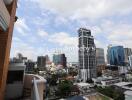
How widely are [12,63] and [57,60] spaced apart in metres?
83.1

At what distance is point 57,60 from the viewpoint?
286 ft

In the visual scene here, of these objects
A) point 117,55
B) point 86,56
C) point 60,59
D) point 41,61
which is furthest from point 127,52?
point 86,56

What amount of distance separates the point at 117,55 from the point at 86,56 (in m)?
29.7

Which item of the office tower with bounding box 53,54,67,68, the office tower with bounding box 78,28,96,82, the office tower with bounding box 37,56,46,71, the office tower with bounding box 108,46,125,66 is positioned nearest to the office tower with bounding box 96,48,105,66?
the office tower with bounding box 108,46,125,66

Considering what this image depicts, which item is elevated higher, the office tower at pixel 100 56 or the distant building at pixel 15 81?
the office tower at pixel 100 56

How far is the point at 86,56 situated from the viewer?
48.5 metres

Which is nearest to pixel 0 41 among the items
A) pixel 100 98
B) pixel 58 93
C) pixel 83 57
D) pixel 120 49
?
pixel 100 98

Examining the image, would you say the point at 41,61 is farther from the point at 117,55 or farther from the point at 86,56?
the point at 117,55

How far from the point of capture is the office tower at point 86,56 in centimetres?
4837

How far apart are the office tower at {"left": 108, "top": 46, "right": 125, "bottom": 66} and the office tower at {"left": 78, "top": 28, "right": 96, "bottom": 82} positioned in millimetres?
26984

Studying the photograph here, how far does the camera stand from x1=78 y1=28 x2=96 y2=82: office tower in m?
48.4

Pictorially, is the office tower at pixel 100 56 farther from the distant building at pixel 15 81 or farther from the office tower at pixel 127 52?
the distant building at pixel 15 81

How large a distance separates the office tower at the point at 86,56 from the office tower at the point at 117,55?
27.0 m

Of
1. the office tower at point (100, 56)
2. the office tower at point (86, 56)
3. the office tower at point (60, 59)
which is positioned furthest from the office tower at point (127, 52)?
the office tower at point (86, 56)
